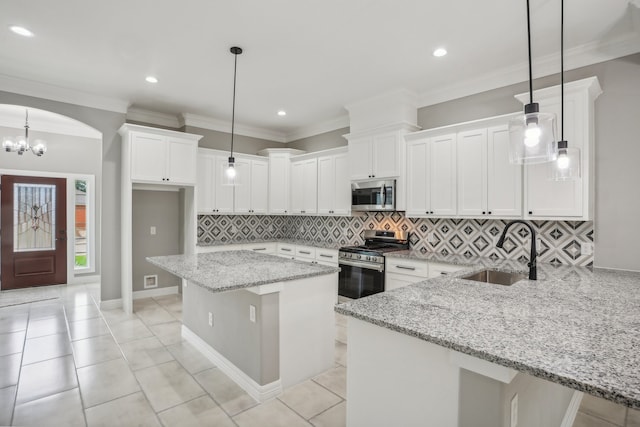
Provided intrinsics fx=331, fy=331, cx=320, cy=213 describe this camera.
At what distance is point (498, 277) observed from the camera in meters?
3.05

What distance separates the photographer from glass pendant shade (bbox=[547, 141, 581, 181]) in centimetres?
223

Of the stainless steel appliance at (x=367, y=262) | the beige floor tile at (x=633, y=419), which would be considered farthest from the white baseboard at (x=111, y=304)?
the beige floor tile at (x=633, y=419)

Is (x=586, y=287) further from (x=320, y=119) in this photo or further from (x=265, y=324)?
(x=320, y=119)

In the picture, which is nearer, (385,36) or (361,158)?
(385,36)

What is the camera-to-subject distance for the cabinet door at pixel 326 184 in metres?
5.10

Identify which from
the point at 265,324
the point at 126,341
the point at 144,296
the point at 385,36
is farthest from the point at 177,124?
the point at 265,324

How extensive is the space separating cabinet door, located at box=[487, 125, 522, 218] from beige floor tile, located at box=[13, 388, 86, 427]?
12.6 feet

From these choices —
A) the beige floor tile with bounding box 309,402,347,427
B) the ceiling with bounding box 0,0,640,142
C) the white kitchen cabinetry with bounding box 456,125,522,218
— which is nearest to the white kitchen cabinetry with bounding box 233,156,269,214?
the ceiling with bounding box 0,0,640,142

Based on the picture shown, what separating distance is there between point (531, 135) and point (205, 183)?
446 centimetres

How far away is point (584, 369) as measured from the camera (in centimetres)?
101

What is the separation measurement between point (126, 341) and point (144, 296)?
1.76 m

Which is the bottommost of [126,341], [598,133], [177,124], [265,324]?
[126,341]

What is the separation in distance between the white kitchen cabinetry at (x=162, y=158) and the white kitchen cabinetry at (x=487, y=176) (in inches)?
142

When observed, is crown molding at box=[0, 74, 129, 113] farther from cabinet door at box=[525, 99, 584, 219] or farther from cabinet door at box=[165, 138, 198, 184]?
cabinet door at box=[525, 99, 584, 219]
